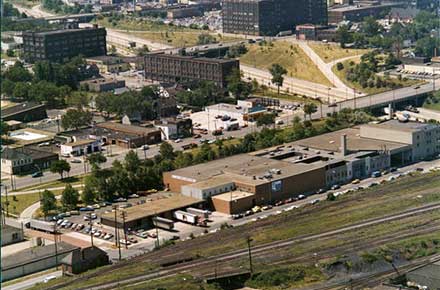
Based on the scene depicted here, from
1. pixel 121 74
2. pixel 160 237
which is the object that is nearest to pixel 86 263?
pixel 160 237

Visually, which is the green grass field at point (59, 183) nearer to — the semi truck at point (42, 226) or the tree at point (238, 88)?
the semi truck at point (42, 226)

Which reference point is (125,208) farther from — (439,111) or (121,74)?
(121,74)

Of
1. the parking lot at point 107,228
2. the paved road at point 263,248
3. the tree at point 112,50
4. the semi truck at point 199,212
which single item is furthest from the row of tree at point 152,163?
the tree at point 112,50

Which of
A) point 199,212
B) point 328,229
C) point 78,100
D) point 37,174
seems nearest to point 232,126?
point 78,100

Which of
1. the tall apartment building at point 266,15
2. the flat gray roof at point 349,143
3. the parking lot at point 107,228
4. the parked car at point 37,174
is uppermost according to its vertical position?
the tall apartment building at point 266,15

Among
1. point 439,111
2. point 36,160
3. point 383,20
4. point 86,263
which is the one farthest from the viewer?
point 383,20

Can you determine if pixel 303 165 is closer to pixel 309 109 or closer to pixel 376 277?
pixel 376 277
